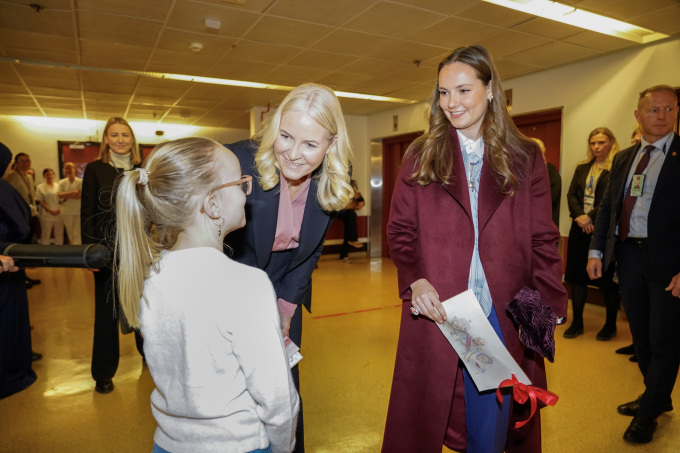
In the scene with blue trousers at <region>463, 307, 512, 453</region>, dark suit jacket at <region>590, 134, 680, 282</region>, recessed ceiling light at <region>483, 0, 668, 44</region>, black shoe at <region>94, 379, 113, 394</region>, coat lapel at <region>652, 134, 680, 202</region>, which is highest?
recessed ceiling light at <region>483, 0, 668, 44</region>

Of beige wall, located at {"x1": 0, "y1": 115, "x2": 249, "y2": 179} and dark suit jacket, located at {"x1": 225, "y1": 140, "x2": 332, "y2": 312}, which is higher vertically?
beige wall, located at {"x1": 0, "y1": 115, "x2": 249, "y2": 179}

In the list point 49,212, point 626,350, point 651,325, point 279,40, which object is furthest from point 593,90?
point 49,212

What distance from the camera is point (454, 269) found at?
1.42 metres

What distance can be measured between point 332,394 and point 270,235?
5.46 ft

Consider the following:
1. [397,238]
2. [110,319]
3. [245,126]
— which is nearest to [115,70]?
[110,319]

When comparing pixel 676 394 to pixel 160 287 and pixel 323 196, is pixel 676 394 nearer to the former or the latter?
pixel 323 196

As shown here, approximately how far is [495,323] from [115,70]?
627 cm

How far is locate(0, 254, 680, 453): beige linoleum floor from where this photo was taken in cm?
230

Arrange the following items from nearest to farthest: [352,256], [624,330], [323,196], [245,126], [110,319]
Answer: [323,196] → [110,319] → [624,330] → [352,256] → [245,126]

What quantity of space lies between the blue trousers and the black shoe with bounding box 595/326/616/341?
299cm

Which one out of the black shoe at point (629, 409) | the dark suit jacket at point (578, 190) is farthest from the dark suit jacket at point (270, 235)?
the dark suit jacket at point (578, 190)

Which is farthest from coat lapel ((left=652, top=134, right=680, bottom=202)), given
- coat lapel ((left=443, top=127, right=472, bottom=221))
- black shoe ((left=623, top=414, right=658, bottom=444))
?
coat lapel ((left=443, top=127, right=472, bottom=221))

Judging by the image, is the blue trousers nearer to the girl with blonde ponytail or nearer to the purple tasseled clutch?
the purple tasseled clutch

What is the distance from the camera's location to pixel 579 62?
17.9ft
